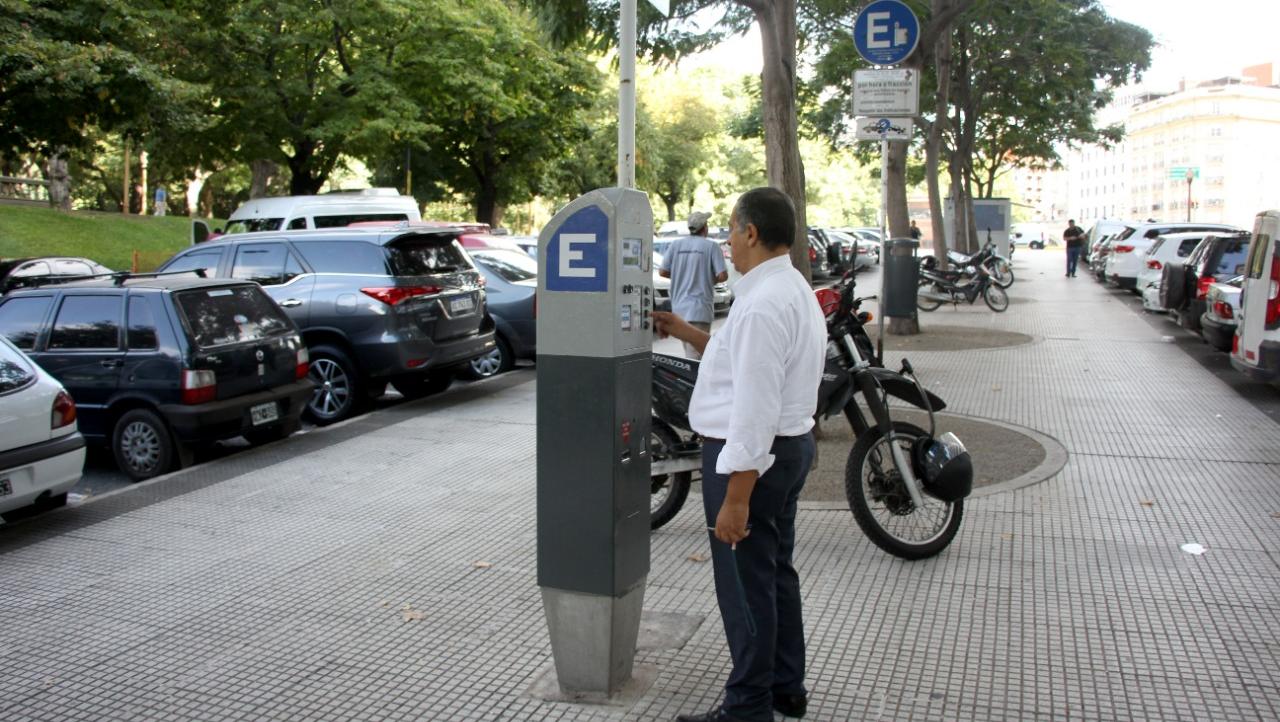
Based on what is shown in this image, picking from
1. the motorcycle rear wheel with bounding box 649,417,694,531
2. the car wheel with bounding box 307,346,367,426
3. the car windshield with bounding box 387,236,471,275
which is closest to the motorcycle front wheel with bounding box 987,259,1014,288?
the car windshield with bounding box 387,236,471,275

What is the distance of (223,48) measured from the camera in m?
25.8

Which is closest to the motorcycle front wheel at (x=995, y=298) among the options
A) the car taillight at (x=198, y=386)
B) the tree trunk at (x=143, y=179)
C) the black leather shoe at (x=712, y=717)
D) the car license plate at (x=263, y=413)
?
the car license plate at (x=263, y=413)

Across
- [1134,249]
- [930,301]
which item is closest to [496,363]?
[930,301]

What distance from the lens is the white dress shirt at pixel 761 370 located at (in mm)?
3543

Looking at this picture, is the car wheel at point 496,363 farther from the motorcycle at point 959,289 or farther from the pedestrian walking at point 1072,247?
the pedestrian walking at point 1072,247

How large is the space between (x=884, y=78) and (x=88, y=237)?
27447mm

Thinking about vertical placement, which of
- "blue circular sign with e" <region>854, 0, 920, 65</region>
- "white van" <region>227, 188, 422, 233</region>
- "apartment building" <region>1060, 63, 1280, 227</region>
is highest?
"apartment building" <region>1060, 63, 1280, 227</region>

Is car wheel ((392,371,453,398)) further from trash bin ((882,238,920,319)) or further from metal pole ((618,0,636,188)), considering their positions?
trash bin ((882,238,920,319))

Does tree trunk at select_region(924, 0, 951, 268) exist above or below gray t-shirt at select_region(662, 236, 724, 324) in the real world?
above

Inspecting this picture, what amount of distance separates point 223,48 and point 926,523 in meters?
23.8

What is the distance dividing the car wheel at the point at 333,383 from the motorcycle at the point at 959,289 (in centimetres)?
1311

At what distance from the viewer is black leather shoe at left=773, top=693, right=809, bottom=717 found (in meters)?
4.04

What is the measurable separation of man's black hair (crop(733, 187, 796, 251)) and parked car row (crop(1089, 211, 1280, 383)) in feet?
26.9

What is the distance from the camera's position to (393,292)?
10852 mm
